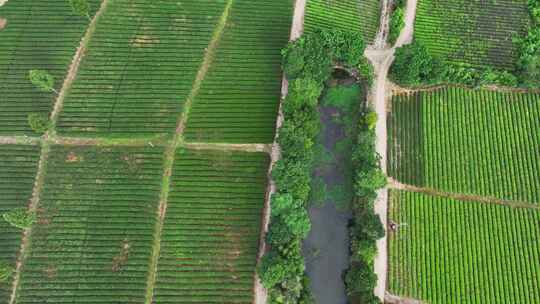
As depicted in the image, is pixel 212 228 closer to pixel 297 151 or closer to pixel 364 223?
pixel 297 151

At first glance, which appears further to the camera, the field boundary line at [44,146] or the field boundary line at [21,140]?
the field boundary line at [21,140]

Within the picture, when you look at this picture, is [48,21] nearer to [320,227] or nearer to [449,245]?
[320,227]

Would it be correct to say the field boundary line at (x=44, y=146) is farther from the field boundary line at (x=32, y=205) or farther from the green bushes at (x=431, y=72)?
the green bushes at (x=431, y=72)

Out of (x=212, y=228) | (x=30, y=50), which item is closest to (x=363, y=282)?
(x=212, y=228)

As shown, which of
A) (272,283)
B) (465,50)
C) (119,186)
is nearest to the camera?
(272,283)

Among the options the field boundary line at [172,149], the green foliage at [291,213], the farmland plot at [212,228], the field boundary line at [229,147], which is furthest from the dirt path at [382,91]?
the field boundary line at [172,149]

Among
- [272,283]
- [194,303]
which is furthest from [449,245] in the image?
[194,303]
